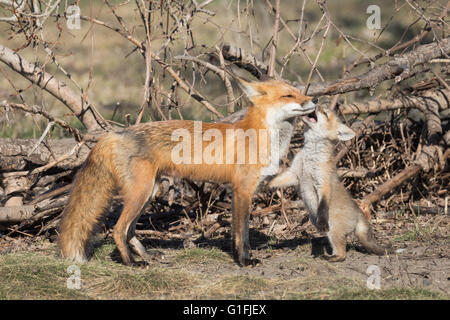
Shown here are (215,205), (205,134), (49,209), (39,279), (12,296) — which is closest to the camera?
(12,296)

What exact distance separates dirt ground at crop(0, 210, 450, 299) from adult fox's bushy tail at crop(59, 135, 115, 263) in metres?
0.18

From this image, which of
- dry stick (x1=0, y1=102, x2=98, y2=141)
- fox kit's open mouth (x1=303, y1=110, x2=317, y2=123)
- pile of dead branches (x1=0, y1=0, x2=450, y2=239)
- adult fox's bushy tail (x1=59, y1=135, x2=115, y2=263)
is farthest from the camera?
pile of dead branches (x1=0, y1=0, x2=450, y2=239)

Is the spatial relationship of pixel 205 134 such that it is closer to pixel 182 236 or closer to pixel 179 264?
pixel 179 264

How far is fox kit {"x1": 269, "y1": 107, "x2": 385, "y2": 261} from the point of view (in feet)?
19.0

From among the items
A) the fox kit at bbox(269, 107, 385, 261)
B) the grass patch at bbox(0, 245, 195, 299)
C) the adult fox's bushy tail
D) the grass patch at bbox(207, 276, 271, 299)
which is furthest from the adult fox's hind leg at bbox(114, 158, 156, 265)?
the fox kit at bbox(269, 107, 385, 261)

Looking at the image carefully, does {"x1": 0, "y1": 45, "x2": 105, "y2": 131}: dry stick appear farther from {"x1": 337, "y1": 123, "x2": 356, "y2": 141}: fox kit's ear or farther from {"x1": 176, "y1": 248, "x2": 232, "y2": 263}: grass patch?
{"x1": 337, "y1": 123, "x2": 356, "y2": 141}: fox kit's ear

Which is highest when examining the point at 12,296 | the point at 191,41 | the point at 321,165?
the point at 191,41

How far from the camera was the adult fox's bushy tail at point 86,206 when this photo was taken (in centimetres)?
552

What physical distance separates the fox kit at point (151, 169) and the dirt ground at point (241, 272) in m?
0.32

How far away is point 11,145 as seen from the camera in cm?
701

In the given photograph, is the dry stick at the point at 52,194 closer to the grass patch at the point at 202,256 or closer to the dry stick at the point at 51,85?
the dry stick at the point at 51,85

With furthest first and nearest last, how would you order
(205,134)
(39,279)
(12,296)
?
(205,134)
(39,279)
(12,296)

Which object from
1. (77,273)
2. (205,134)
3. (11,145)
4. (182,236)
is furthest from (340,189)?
(11,145)

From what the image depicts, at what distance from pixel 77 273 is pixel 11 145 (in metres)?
2.55
